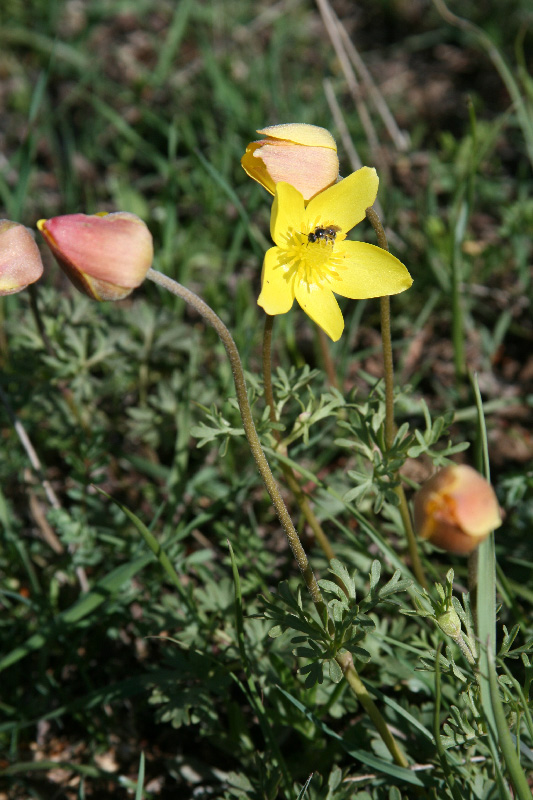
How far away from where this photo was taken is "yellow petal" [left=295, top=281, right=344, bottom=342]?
218cm

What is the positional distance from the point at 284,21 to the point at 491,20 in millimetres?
1439

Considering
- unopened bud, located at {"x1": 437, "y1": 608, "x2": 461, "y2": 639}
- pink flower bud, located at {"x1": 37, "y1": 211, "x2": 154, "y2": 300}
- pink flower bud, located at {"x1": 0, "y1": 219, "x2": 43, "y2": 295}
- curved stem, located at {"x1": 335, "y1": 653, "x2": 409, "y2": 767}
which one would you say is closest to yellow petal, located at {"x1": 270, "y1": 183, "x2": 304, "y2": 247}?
pink flower bud, located at {"x1": 37, "y1": 211, "x2": 154, "y2": 300}

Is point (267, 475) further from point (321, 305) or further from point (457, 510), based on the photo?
point (321, 305)

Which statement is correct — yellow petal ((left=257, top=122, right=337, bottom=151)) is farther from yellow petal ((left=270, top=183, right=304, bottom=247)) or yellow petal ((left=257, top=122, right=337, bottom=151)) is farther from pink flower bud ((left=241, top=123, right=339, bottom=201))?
yellow petal ((left=270, top=183, right=304, bottom=247))

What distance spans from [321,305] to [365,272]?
18 centimetres

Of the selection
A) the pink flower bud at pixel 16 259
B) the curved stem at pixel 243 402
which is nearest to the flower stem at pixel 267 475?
the curved stem at pixel 243 402

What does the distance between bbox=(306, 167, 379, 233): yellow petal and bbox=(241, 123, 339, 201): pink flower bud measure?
59 mm

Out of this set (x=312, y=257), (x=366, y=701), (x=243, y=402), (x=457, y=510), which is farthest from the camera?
(x=312, y=257)

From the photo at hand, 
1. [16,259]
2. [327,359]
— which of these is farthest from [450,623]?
[16,259]

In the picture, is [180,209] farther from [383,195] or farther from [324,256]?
[324,256]

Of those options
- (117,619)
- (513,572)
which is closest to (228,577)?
(117,619)

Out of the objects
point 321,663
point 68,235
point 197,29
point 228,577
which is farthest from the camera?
point 197,29

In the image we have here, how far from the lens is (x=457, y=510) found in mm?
1712

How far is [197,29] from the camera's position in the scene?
527 centimetres
